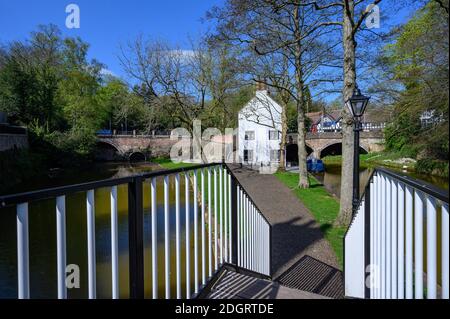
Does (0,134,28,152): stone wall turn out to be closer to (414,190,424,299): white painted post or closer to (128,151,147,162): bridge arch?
(128,151,147,162): bridge arch

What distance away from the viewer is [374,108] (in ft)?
63.7

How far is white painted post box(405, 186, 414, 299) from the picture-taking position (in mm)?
1730

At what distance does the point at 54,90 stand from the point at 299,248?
29.7 m

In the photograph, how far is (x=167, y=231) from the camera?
2412 mm

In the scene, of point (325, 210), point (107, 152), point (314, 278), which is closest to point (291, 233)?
point (314, 278)

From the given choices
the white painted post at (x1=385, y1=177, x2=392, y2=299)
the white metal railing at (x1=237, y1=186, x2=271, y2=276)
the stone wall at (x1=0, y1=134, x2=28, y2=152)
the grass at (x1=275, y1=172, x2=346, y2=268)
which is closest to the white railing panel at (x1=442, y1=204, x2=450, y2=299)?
the white painted post at (x1=385, y1=177, x2=392, y2=299)

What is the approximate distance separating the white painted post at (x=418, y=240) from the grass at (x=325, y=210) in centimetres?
405

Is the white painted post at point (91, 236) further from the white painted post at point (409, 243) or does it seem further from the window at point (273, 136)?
the window at point (273, 136)

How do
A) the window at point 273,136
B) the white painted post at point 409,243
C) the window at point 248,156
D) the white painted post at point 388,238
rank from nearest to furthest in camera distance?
the white painted post at point 409,243, the white painted post at point 388,238, the window at point 273,136, the window at point 248,156

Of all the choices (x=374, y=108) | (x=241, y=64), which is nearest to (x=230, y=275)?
(x=241, y=64)

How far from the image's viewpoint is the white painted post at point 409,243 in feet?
5.68

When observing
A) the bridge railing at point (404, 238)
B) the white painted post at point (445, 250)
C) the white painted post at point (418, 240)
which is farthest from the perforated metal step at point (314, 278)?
the white painted post at point (445, 250)

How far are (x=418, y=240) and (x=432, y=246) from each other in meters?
0.18
